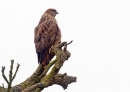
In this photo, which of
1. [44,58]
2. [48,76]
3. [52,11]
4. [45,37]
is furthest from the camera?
[52,11]

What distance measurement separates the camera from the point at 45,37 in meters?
9.80

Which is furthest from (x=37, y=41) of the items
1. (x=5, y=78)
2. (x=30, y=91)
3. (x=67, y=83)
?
(x=5, y=78)

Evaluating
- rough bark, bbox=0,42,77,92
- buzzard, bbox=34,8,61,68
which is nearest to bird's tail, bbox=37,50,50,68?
buzzard, bbox=34,8,61,68

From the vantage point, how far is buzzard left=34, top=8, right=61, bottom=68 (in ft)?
30.9

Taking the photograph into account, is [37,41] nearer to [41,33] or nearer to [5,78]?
[41,33]

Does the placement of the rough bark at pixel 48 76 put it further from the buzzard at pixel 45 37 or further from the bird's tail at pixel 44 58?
the buzzard at pixel 45 37

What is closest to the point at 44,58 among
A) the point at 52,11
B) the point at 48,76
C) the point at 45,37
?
the point at 45,37

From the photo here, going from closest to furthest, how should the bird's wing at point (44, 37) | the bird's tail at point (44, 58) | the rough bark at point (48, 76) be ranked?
1. the rough bark at point (48, 76)
2. the bird's tail at point (44, 58)
3. the bird's wing at point (44, 37)

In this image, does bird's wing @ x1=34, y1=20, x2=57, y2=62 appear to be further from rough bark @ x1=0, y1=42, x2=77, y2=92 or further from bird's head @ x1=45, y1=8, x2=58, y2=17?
bird's head @ x1=45, y1=8, x2=58, y2=17

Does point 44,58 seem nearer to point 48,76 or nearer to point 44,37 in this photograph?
point 44,37

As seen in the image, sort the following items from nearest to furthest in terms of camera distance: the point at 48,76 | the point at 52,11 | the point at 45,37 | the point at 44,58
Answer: the point at 48,76 → the point at 44,58 → the point at 45,37 → the point at 52,11

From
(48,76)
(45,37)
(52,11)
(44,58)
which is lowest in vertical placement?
(48,76)

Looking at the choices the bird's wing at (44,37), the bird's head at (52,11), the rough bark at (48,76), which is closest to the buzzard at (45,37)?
the bird's wing at (44,37)

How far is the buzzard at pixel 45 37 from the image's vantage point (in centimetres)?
942
